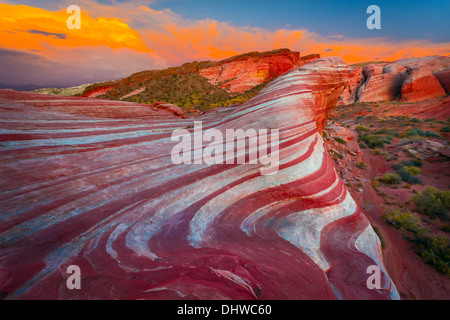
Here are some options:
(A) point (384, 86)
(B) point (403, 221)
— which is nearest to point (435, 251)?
(B) point (403, 221)

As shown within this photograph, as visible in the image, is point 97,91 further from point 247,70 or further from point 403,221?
point 403,221

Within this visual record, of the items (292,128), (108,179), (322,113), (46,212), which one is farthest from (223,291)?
(322,113)

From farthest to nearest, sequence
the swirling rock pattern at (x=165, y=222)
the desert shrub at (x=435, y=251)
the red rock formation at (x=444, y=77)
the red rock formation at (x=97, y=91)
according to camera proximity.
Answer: the red rock formation at (x=444, y=77), the red rock formation at (x=97, y=91), the desert shrub at (x=435, y=251), the swirling rock pattern at (x=165, y=222)

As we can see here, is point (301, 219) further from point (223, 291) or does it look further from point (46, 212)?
point (46, 212)

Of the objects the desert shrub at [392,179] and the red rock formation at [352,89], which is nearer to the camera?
the desert shrub at [392,179]

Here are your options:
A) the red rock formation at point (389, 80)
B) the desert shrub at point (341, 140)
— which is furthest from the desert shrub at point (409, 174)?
the red rock formation at point (389, 80)

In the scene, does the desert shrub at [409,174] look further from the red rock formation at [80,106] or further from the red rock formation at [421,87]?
the red rock formation at [421,87]
